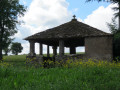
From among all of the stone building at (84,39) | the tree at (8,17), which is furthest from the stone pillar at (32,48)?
the tree at (8,17)

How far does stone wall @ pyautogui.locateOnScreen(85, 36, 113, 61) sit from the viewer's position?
1350cm

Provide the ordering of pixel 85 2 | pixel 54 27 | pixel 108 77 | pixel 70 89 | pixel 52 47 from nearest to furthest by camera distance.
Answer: pixel 70 89, pixel 108 77, pixel 85 2, pixel 54 27, pixel 52 47

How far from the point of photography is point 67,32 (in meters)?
15.0

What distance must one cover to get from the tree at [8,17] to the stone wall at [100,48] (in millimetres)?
14924

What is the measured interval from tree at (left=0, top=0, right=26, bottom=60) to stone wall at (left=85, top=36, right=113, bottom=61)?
49.0 ft

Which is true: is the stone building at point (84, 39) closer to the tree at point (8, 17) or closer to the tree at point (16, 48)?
the tree at point (8, 17)

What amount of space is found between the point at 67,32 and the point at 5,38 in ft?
41.7

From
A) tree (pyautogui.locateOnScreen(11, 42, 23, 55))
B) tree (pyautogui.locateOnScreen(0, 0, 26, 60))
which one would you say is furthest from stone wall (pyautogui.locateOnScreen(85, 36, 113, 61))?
tree (pyautogui.locateOnScreen(11, 42, 23, 55))

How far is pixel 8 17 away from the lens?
2475 centimetres

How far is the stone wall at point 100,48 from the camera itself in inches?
531

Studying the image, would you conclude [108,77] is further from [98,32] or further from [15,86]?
[98,32]

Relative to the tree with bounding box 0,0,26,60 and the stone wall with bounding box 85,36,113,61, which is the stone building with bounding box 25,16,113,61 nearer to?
the stone wall with bounding box 85,36,113,61

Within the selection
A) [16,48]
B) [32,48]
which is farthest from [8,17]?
[16,48]

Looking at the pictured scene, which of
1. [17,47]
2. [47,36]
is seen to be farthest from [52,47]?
[17,47]
